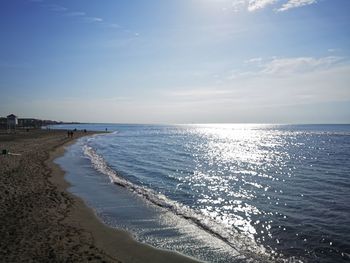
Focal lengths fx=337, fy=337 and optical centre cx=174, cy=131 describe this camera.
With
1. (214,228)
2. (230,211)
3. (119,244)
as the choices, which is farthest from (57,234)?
(230,211)

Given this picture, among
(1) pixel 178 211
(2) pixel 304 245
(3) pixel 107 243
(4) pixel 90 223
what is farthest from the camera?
(1) pixel 178 211

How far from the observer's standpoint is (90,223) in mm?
13734

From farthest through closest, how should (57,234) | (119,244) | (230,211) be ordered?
1. (230,211)
2. (57,234)
3. (119,244)

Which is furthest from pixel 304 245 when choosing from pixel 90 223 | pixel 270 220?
pixel 90 223

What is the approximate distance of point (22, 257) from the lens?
371 inches

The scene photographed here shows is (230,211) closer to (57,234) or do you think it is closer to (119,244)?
(119,244)

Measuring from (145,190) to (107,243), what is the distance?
10.3 metres

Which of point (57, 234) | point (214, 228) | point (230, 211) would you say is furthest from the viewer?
point (230, 211)

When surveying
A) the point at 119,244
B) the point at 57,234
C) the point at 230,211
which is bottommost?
the point at 230,211

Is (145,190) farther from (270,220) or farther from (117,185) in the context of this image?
(270,220)

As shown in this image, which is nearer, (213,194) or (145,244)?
(145,244)

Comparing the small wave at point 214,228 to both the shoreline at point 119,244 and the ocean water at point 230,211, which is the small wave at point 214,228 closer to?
the ocean water at point 230,211

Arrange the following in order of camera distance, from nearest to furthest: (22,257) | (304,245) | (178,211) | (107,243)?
(22,257)
(107,243)
(304,245)
(178,211)

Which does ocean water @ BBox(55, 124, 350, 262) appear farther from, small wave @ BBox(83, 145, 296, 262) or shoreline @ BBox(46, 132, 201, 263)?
shoreline @ BBox(46, 132, 201, 263)
